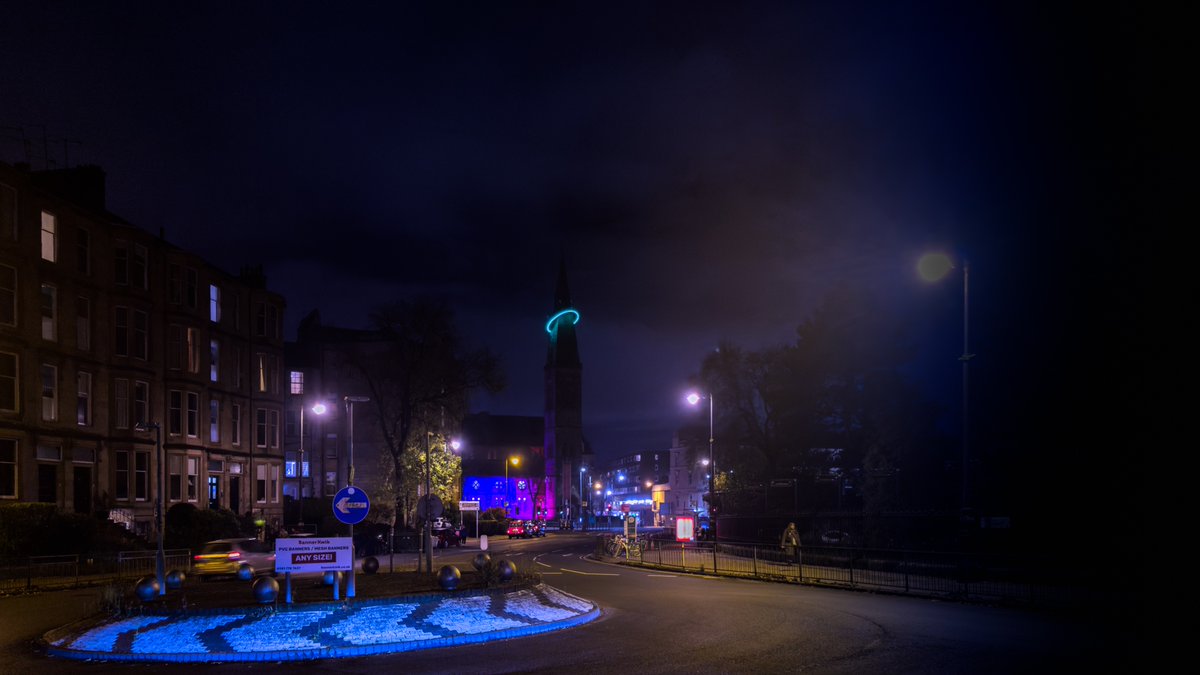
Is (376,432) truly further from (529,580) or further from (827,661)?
(827,661)

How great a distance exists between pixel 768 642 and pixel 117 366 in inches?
1525

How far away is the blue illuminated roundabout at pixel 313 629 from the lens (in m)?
15.1

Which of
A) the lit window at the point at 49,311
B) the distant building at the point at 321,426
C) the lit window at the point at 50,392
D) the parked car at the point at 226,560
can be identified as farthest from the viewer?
the distant building at the point at 321,426

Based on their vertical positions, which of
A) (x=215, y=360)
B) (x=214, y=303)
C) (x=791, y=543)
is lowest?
(x=791, y=543)

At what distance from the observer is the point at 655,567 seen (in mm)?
37875

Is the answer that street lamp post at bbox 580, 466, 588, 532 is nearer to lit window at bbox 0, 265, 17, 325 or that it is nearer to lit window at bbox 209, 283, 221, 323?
lit window at bbox 209, 283, 221, 323

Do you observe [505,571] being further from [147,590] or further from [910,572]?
[910,572]

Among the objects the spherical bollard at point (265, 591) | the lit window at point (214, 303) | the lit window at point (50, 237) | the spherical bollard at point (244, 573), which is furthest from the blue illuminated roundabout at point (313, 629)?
the lit window at point (214, 303)

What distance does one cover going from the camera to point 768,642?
50.9ft

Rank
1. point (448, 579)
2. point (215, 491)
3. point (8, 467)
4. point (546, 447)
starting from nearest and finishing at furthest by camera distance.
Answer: point (448, 579) → point (8, 467) → point (215, 491) → point (546, 447)

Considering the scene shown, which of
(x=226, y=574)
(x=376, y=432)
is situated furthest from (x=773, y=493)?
(x=376, y=432)

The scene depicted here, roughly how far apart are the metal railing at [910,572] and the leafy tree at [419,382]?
22.0 meters

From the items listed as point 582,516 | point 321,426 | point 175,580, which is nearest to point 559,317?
point 582,516

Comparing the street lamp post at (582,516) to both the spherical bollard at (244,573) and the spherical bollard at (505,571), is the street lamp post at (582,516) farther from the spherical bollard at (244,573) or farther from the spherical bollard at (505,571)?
the spherical bollard at (505,571)
